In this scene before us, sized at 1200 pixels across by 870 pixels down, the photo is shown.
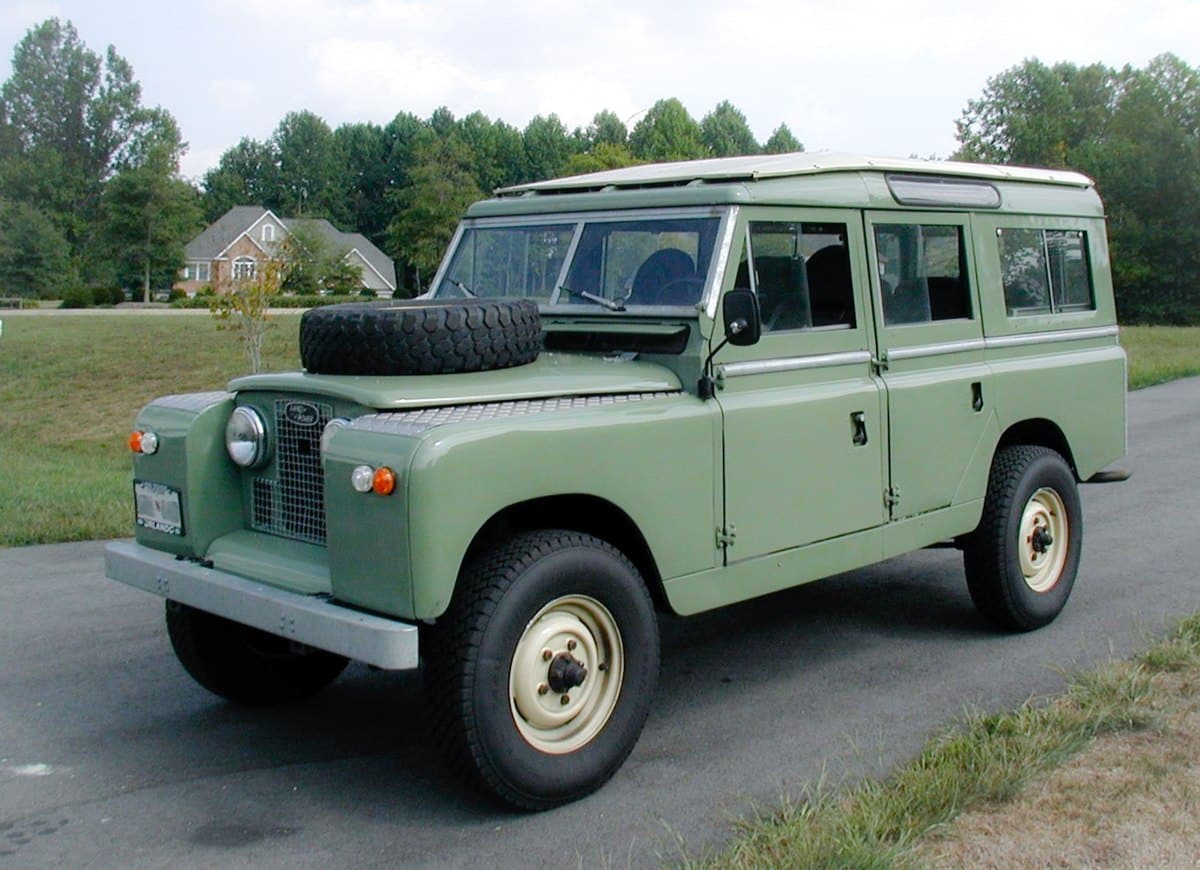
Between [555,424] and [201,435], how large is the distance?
1441 mm

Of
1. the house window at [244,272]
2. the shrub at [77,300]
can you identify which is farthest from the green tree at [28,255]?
the house window at [244,272]

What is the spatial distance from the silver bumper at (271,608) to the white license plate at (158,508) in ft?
0.34

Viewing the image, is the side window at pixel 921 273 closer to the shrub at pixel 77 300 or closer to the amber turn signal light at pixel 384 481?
the amber turn signal light at pixel 384 481

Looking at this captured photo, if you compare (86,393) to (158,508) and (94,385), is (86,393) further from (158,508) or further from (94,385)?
(158,508)

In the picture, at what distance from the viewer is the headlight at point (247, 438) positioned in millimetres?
4836

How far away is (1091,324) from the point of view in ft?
23.7

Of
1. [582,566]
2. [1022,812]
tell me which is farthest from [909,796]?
[582,566]

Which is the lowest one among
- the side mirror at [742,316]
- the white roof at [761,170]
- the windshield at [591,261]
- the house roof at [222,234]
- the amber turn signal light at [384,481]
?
the amber turn signal light at [384,481]

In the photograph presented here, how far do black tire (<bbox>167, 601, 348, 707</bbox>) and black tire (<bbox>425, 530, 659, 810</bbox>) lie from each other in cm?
132

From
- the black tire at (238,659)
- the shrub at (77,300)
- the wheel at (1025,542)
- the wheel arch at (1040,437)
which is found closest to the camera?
the black tire at (238,659)

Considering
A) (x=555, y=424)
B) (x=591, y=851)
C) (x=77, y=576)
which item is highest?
(x=555, y=424)

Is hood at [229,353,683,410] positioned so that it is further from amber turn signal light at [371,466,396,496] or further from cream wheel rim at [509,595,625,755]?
cream wheel rim at [509,595,625,755]

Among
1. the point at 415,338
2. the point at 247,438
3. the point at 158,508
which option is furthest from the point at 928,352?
the point at 158,508

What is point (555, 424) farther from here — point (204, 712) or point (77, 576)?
point (77, 576)
